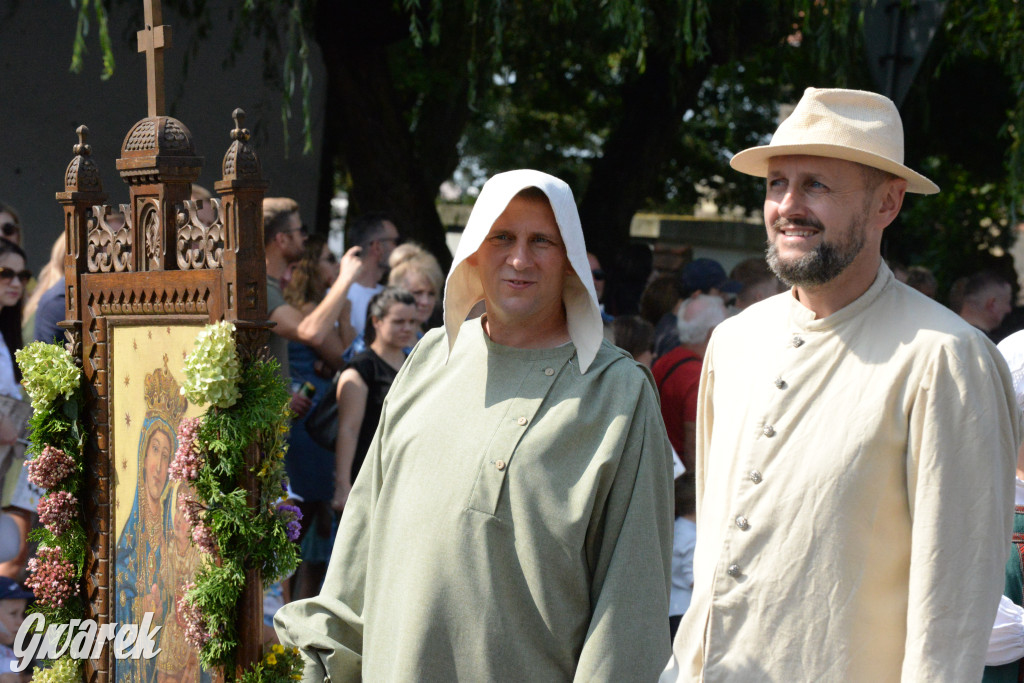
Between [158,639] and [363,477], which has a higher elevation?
[363,477]

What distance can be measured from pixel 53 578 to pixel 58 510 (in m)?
0.24

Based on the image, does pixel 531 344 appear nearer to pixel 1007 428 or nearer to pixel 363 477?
pixel 363 477

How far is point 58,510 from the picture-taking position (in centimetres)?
364

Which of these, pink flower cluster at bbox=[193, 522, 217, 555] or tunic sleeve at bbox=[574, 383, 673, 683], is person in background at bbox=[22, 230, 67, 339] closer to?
pink flower cluster at bbox=[193, 522, 217, 555]

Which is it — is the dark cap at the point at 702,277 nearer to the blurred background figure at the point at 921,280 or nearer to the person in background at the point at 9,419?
the blurred background figure at the point at 921,280

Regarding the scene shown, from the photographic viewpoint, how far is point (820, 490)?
2229mm

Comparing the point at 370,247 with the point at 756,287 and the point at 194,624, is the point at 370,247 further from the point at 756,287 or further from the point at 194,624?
the point at 194,624

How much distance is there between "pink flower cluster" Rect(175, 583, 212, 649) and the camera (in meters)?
3.22

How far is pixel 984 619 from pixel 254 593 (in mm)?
1929

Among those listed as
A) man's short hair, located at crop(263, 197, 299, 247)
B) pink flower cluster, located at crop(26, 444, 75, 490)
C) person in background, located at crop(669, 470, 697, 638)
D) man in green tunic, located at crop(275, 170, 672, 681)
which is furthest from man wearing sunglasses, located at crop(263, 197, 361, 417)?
man in green tunic, located at crop(275, 170, 672, 681)

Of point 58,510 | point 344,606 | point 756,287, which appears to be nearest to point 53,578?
point 58,510

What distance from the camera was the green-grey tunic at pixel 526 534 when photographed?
7.86ft

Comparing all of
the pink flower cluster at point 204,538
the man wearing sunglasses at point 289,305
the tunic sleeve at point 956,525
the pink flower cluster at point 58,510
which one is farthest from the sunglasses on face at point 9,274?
the tunic sleeve at point 956,525

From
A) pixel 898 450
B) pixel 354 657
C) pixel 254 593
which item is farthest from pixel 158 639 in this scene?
pixel 898 450
